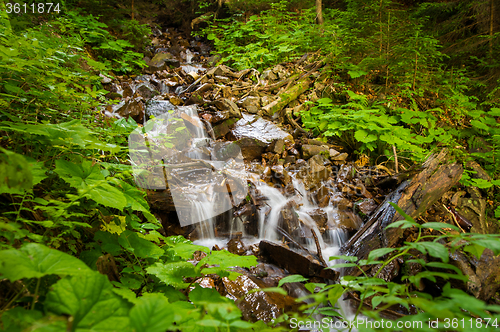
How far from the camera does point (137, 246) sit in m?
1.47

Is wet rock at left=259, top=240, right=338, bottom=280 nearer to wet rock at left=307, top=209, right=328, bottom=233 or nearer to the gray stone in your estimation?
wet rock at left=307, top=209, right=328, bottom=233

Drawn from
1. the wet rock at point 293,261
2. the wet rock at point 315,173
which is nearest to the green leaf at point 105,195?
the wet rock at point 293,261

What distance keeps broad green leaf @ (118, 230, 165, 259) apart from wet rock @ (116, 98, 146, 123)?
4.58m

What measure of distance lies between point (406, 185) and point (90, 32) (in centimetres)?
901

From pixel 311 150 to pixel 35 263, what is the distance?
4826mm

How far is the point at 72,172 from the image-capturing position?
1385 millimetres

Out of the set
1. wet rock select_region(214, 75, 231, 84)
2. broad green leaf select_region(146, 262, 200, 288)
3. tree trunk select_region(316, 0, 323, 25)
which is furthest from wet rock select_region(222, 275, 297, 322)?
tree trunk select_region(316, 0, 323, 25)

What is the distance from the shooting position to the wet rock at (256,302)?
228cm

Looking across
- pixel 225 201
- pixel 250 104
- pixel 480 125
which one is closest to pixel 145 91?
pixel 250 104

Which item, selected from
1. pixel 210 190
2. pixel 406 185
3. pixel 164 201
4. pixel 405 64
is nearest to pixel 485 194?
pixel 406 185

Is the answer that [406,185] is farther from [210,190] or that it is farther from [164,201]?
[164,201]

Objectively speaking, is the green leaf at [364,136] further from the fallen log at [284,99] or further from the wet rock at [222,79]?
the wet rock at [222,79]

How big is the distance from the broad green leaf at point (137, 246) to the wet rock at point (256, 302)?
1.15m

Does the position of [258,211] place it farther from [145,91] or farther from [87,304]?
[145,91]
